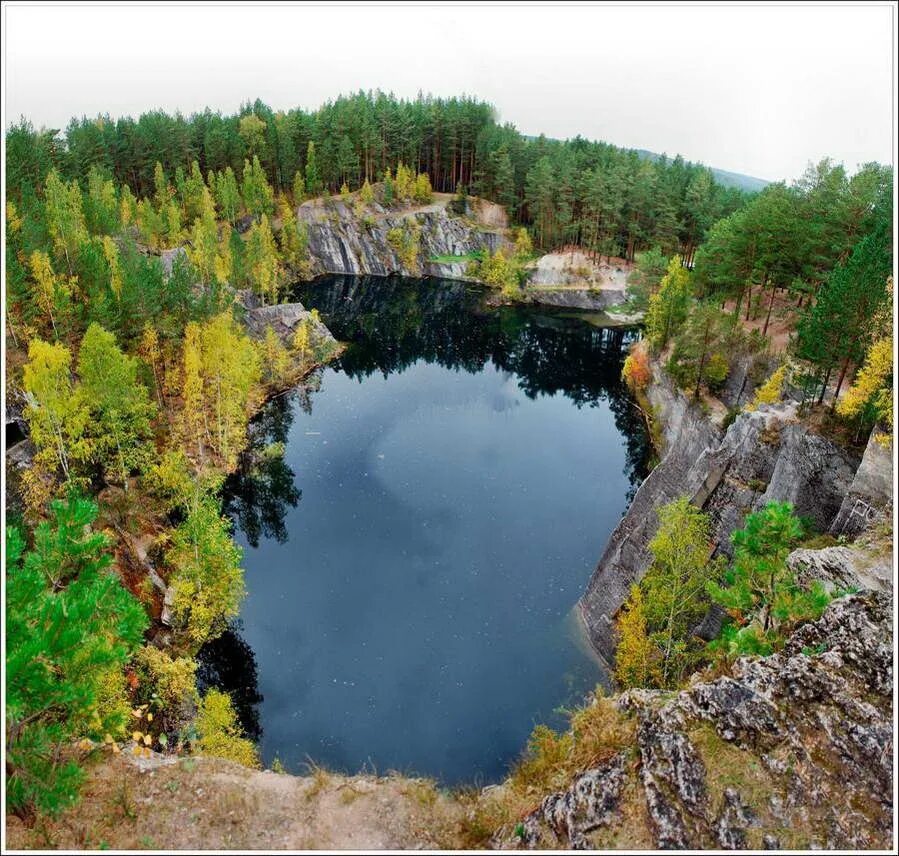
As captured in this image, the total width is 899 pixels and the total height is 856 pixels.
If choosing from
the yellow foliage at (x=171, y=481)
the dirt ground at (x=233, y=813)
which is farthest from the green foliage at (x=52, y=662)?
the yellow foliage at (x=171, y=481)

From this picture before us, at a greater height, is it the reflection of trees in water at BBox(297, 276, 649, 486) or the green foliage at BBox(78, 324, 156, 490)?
the green foliage at BBox(78, 324, 156, 490)

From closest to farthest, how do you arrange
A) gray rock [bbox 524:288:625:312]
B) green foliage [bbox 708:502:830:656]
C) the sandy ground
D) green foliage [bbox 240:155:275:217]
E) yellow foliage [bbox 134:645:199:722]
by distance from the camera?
green foliage [bbox 708:502:830:656], yellow foliage [bbox 134:645:199:722], gray rock [bbox 524:288:625:312], the sandy ground, green foliage [bbox 240:155:275:217]

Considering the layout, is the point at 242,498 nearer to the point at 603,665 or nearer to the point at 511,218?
the point at 603,665

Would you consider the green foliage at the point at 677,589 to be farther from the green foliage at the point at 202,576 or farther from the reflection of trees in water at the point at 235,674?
the green foliage at the point at 202,576

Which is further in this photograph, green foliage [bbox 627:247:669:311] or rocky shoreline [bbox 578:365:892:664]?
green foliage [bbox 627:247:669:311]

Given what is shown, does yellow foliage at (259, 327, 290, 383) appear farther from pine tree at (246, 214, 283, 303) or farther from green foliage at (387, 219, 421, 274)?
green foliage at (387, 219, 421, 274)

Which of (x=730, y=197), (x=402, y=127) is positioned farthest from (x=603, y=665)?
(x=402, y=127)

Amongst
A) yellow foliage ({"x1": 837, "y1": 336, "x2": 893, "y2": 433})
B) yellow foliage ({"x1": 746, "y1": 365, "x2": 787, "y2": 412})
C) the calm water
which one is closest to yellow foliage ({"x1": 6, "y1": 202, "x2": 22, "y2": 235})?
the calm water
